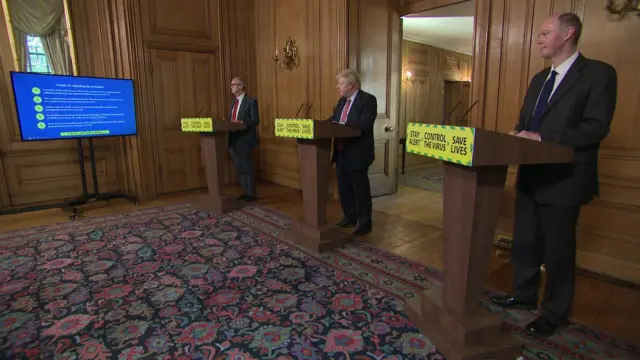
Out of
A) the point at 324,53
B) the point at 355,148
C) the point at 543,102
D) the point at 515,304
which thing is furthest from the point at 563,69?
the point at 324,53

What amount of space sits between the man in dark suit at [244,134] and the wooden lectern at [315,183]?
1310 mm

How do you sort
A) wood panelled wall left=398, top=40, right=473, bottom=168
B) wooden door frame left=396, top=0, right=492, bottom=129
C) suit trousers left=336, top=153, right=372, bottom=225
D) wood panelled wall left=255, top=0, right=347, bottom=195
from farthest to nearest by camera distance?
wood panelled wall left=398, top=40, right=473, bottom=168, wood panelled wall left=255, top=0, right=347, bottom=195, suit trousers left=336, top=153, right=372, bottom=225, wooden door frame left=396, top=0, right=492, bottom=129

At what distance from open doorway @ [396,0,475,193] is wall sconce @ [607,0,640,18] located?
10.4 feet

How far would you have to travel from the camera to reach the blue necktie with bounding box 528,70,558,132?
1.65 meters

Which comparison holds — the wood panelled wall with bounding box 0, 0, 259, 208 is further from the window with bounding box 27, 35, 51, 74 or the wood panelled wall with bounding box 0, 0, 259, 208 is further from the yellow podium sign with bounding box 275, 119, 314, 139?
the yellow podium sign with bounding box 275, 119, 314, 139

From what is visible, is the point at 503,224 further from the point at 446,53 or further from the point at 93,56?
the point at 446,53

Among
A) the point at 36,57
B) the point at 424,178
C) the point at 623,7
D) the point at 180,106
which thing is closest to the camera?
the point at 623,7

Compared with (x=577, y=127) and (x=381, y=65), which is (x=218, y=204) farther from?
(x=577, y=127)

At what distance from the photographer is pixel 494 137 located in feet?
4.37

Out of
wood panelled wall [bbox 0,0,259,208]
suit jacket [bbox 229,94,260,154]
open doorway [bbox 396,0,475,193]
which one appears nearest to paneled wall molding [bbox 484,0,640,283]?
suit jacket [bbox 229,94,260,154]

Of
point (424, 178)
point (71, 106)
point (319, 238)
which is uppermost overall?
point (71, 106)

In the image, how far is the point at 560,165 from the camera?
5.23 ft

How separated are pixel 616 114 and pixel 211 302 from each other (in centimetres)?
276

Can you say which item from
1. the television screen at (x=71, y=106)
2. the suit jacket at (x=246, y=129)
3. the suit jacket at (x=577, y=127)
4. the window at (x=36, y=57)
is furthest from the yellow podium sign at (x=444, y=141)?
the window at (x=36, y=57)
